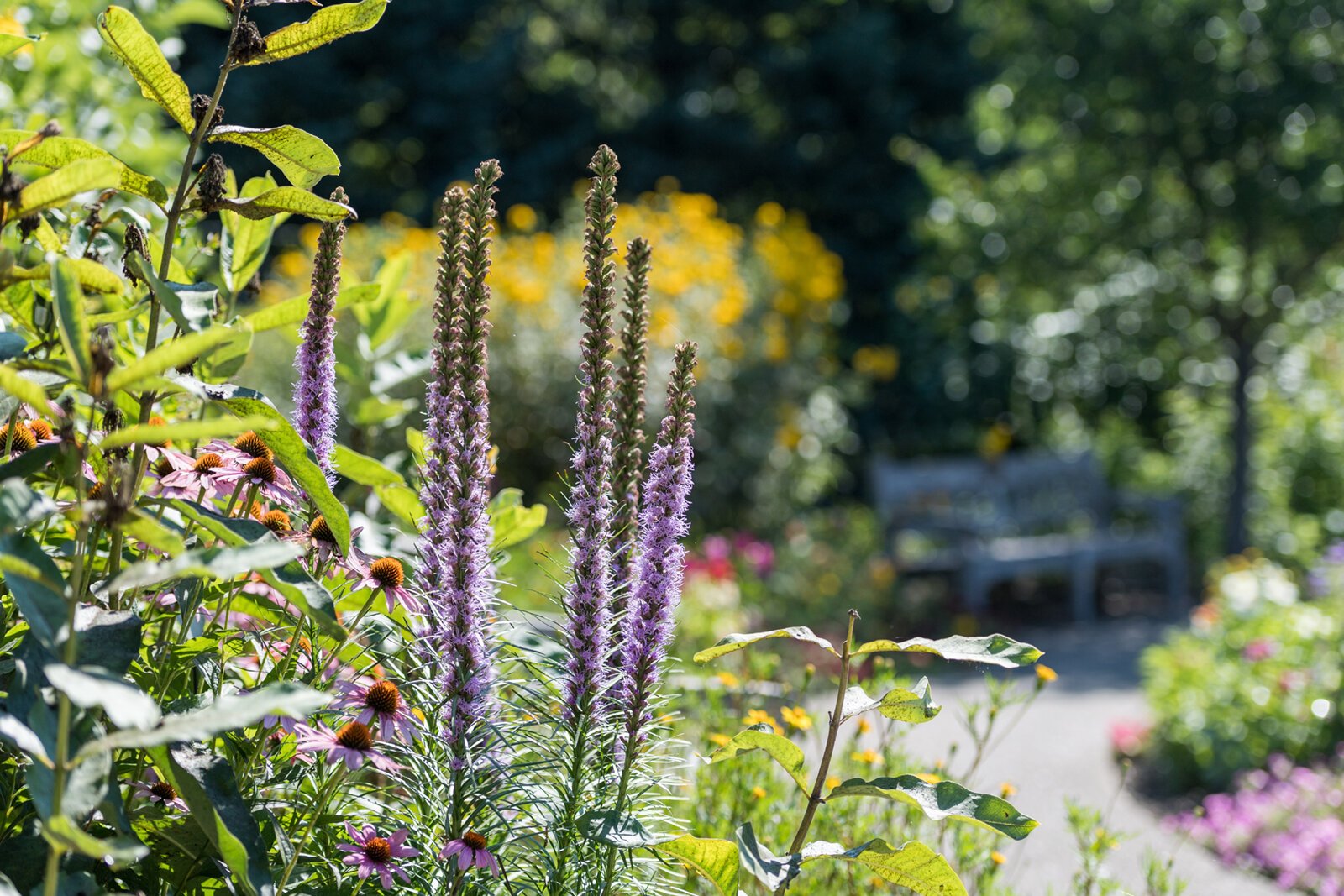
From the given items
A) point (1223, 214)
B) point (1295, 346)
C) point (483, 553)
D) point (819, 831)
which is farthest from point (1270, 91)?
point (483, 553)

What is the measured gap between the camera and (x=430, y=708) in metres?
1.44

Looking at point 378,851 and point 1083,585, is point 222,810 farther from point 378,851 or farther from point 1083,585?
point 1083,585

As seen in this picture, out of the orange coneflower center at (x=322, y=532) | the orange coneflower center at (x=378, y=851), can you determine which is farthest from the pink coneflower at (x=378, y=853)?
the orange coneflower center at (x=322, y=532)

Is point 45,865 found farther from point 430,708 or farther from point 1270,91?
point 1270,91

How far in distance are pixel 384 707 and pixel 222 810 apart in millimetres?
300

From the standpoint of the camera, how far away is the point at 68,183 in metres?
1.16

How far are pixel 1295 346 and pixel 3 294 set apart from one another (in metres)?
13.0

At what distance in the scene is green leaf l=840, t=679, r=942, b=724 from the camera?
140 centimetres

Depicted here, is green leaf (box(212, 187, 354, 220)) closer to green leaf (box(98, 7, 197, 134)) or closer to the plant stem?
green leaf (box(98, 7, 197, 134))

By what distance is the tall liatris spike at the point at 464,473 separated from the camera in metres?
1.36

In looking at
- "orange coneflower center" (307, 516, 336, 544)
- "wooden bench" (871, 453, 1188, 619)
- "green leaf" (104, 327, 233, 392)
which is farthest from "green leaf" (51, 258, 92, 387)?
"wooden bench" (871, 453, 1188, 619)

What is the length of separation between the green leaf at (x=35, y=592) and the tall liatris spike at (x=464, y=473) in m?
0.41

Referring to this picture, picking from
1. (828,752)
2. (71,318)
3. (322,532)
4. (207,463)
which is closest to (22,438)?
(207,463)

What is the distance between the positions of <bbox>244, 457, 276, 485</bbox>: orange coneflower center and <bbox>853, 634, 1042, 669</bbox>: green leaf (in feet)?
2.52
